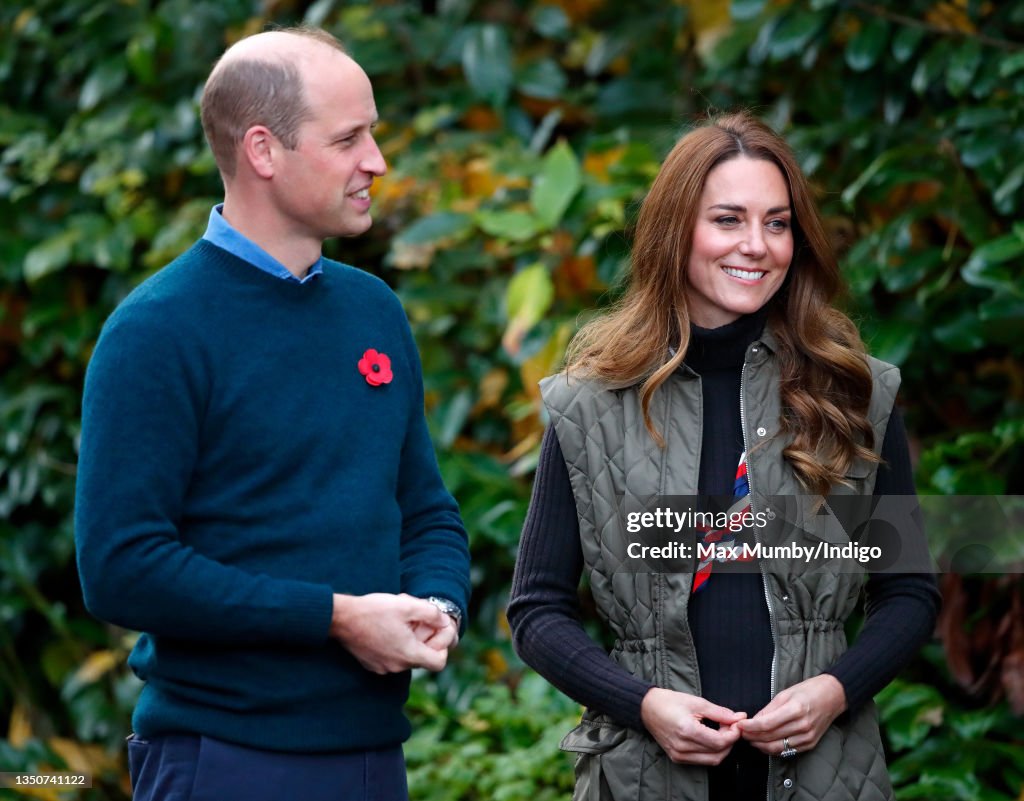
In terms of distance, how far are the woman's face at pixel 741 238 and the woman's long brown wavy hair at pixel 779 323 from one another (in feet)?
0.07

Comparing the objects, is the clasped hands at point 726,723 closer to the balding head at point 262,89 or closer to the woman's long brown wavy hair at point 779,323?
the woman's long brown wavy hair at point 779,323

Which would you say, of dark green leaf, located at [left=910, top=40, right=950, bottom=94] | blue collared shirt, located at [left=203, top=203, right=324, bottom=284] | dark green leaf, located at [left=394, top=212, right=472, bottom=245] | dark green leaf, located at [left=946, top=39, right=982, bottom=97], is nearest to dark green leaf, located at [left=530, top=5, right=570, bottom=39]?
dark green leaf, located at [left=394, top=212, right=472, bottom=245]

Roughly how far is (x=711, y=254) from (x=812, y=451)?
362mm

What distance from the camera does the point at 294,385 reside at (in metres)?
2.09

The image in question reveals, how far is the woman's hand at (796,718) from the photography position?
2.19m

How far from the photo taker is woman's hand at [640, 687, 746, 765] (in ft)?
7.13

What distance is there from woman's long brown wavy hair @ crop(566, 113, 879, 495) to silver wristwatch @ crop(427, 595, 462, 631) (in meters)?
0.43

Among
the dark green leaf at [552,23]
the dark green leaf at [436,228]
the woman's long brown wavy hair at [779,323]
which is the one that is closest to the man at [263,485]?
the woman's long brown wavy hair at [779,323]

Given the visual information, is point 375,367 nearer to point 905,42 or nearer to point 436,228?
point 436,228

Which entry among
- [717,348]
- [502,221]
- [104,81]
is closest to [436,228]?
[502,221]

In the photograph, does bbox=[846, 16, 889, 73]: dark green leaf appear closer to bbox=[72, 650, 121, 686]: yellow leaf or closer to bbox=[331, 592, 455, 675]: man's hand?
bbox=[331, 592, 455, 675]: man's hand

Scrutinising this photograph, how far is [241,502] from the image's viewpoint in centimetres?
204

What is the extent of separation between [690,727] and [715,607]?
22 centimetres

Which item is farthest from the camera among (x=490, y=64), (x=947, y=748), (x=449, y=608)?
(x=490, y=64)
